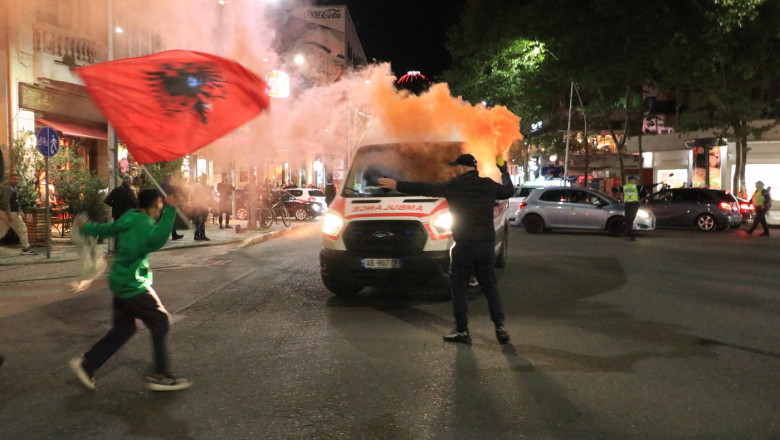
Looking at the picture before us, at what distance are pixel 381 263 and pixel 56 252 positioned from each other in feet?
29.9

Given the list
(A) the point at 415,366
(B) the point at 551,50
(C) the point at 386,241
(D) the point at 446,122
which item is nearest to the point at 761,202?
(B) the point at 551,50

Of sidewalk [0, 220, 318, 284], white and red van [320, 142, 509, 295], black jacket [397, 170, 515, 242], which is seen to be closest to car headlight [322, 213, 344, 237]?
white and red van [320, 142, 509, 295]

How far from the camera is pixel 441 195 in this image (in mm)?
6262

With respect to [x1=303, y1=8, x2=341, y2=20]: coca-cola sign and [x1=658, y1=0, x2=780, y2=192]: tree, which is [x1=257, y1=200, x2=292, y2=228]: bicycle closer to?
[x1=658, y1=0, x2=780, y2=192]: tree

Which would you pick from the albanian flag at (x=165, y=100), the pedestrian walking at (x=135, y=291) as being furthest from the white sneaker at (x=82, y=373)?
the albanian flag at (x=165, y=100)

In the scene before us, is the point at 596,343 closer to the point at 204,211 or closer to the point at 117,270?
the point at 117,270

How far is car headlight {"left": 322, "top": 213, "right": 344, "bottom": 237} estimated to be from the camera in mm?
7996

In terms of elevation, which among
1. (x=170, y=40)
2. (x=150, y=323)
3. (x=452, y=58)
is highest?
(x=452, y=58)

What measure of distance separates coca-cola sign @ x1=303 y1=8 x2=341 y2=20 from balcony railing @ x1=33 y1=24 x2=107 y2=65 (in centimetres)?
5362

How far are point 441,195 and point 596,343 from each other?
2038mm

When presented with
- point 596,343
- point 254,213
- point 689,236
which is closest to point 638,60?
point 689,236

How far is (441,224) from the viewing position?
25.6ft

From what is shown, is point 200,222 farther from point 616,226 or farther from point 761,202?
point 761,202

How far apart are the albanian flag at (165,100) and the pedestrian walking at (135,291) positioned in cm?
43
